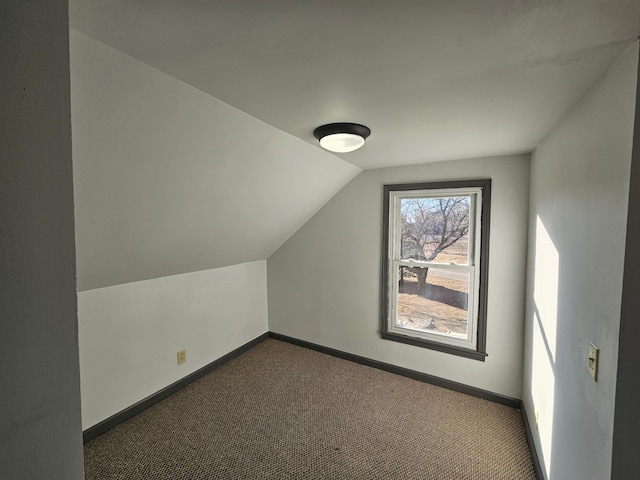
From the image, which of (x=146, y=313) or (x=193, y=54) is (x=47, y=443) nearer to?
(x=193, y=54)

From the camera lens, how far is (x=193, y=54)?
39.8 inches

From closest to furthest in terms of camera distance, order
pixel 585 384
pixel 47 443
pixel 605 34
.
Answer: pixel 47 443, pixel 605 34, pixel 585 384

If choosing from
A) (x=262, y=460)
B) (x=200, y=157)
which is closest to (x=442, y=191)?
(x=200, y=157)

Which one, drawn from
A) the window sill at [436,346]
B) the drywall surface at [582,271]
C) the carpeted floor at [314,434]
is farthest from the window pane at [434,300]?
the drywall surface at [582,271]

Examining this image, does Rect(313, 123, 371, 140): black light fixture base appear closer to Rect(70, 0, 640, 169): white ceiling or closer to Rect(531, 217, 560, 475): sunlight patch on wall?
Rect(70, 0, 640, 169): white ceiling

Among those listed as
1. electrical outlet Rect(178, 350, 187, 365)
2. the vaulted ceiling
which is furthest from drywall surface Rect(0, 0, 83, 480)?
electrical outlet Rect(178, 350, 187, 365)

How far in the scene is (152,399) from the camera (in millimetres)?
2455

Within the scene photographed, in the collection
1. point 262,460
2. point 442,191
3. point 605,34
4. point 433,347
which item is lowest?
point 262,460

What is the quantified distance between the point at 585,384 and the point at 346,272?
2.15 m

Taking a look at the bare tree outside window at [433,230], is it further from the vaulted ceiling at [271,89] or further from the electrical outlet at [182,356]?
the electrical outlet at [182,356]

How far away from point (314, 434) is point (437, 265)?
67.0 inches

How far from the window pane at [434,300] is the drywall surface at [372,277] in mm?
208

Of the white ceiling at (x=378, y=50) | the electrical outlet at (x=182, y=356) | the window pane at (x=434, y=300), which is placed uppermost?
the white ceiling at (x=378, y=50)

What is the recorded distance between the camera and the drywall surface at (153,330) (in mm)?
2094
